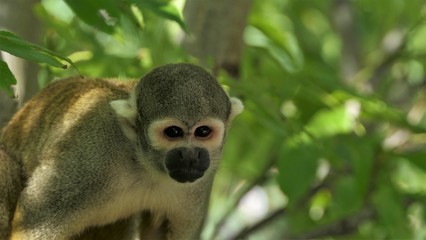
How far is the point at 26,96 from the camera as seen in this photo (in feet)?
14.8

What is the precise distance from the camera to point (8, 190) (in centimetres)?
393

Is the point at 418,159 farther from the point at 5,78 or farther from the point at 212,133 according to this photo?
the point at 5,78

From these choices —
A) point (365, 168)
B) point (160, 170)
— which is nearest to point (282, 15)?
point (365, 168)

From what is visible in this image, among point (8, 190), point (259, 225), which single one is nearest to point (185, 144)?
point (8, 190)

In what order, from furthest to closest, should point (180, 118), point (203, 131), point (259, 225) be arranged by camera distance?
point (259, 225) → point (203, 131) → point (180, 118)

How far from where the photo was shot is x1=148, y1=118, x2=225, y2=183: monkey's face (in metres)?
3.73

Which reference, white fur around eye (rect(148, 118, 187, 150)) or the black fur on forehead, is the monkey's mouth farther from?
the black fur on forehead

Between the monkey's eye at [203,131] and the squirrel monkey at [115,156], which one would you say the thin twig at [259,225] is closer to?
the squirrel monkey at [115,156]

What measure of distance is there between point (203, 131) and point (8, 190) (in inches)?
39.9

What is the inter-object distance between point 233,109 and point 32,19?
3.81ft

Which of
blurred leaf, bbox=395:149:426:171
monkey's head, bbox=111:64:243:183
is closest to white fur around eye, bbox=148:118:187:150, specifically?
monkey's head, bbox=111:64:243:183

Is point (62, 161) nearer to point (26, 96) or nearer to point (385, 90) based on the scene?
point (26, 96)

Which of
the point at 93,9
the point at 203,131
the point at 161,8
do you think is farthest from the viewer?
the point at 203,131

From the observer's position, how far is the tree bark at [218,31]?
4.55m
